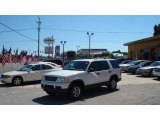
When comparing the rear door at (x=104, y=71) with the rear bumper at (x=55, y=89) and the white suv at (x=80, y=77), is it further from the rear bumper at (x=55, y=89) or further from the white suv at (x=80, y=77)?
the rear bumper at (x=55, y=89)

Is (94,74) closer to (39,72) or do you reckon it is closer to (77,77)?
(77,77)

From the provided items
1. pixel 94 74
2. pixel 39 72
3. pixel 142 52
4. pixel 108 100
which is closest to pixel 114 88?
pixel 94 74

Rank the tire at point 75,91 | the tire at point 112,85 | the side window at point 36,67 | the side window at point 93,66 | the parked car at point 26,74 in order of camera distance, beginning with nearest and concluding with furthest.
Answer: the tire at point 75,91
the side window at point 93,66
the tire at point 112,85
the parked car at point 26,74
the side window at point 36,67

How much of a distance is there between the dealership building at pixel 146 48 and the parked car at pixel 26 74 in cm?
2462

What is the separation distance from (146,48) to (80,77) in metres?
33.5

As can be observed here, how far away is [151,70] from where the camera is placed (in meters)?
20.6

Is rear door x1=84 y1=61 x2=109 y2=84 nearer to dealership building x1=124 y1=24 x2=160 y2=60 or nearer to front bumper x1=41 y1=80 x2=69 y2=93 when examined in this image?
front bumper x1=41 y1=80 x2=69 y2=93

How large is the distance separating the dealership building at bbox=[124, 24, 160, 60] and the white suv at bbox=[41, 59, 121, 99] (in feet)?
85.7

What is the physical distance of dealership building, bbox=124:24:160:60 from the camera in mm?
37938

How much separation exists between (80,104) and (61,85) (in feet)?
3.90

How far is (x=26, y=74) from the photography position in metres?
15.6

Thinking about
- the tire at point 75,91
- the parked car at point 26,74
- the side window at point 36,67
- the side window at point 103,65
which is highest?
the side window at point 103,65

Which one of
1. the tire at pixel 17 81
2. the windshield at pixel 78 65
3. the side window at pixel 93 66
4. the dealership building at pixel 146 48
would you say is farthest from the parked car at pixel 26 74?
the dealership building at pixel 146 48

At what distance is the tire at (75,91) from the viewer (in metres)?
10.1
